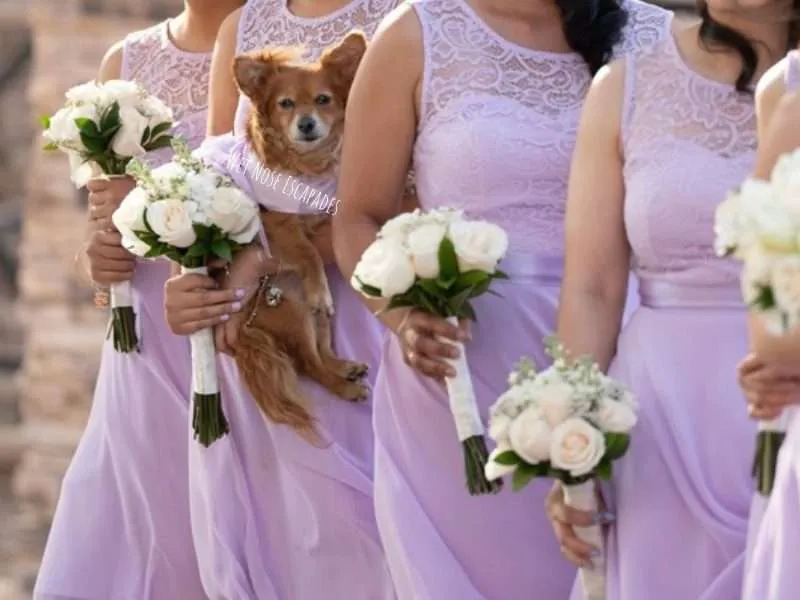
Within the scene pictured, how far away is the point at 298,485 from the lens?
23.4ft

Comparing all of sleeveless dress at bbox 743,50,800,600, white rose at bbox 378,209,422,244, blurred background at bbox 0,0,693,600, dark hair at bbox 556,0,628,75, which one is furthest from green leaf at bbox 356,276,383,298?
blurred background at bbox 0,0,693,600

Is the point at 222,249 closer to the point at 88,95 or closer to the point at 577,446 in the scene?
the point at 88,95

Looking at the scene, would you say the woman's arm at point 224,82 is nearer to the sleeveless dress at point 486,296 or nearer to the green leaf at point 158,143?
the green leaf at point 158,143

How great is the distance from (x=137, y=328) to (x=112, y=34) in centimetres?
930

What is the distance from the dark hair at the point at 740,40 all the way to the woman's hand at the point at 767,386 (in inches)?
28.3

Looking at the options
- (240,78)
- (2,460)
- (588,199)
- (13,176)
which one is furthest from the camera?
(13,176)

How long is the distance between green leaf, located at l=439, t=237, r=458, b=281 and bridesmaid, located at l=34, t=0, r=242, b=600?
69.0 inches

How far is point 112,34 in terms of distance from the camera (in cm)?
1684

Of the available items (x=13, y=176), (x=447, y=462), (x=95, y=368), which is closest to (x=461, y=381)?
(x=447, y=462)

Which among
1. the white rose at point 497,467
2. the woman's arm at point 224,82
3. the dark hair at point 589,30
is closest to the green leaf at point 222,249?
the woman's arm at point 224,82

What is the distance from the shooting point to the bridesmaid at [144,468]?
7.73 metres

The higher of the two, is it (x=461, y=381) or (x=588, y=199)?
(x=588, y=199)

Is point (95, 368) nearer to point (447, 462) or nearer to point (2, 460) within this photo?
point (2, 460)

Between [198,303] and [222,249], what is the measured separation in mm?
147
